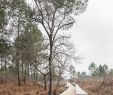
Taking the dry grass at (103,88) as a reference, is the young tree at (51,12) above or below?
above

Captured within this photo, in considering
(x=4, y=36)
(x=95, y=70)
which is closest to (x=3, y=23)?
(x=4, y=36)

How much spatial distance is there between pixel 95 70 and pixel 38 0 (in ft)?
405

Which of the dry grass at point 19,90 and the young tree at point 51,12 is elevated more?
the young tree at point 51,12

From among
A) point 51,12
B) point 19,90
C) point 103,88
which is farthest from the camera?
point 19,90

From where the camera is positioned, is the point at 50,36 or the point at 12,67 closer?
the point at 50,36

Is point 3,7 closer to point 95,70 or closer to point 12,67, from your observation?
point 12,67

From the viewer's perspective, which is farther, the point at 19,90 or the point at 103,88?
the point at 19,90

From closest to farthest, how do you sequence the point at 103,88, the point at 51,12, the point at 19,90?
the point at 51,12 → the point at 103,88 → the point at 19,90

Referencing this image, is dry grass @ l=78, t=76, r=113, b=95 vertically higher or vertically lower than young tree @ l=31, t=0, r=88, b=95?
lower

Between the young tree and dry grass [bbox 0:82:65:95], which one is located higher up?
the young tree

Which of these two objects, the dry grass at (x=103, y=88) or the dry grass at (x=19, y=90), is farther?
the dry grass at (x=19, y=90)

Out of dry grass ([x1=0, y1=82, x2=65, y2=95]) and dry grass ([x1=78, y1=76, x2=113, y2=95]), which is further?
dry grass ([x1=0, y1=82, x2=65, y2=95])

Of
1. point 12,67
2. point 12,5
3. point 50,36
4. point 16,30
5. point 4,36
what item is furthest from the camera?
point 12,67

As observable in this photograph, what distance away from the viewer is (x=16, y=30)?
149 ft
